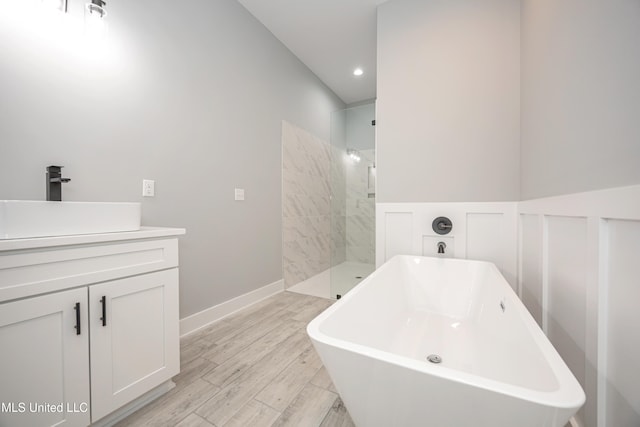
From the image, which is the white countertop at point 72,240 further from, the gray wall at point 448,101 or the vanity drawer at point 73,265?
the gray wall at point 448,101

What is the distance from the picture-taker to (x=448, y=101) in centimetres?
184

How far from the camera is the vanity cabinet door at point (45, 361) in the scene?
2.59ft

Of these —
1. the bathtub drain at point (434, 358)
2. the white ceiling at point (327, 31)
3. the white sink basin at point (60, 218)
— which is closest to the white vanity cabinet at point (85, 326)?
the white sink basin at point (60, 218)

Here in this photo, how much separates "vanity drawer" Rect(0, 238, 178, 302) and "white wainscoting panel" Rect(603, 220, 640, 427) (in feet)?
5.46

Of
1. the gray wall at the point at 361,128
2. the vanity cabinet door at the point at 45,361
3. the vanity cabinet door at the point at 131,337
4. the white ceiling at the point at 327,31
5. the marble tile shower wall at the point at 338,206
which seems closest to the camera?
the vanity cabinet door at the point at 45,361

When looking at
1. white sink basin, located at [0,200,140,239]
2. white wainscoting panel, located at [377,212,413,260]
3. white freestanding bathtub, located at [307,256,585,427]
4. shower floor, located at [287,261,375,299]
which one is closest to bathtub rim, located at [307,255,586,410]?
white freestanding bathtub, located at [307,256,585,427]

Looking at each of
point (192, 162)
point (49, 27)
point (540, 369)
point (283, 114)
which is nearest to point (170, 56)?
point (49, 27)

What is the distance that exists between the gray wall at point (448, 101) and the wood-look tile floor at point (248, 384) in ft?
4.46

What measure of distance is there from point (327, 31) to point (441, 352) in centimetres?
291

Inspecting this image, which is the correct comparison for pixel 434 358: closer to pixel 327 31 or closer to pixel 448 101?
pixel 448 101

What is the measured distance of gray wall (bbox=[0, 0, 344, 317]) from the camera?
3.78 feet

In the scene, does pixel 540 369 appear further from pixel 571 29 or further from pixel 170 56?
pixel 170 56

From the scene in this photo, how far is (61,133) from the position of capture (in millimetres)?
1230

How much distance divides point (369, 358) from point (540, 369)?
434 mm
